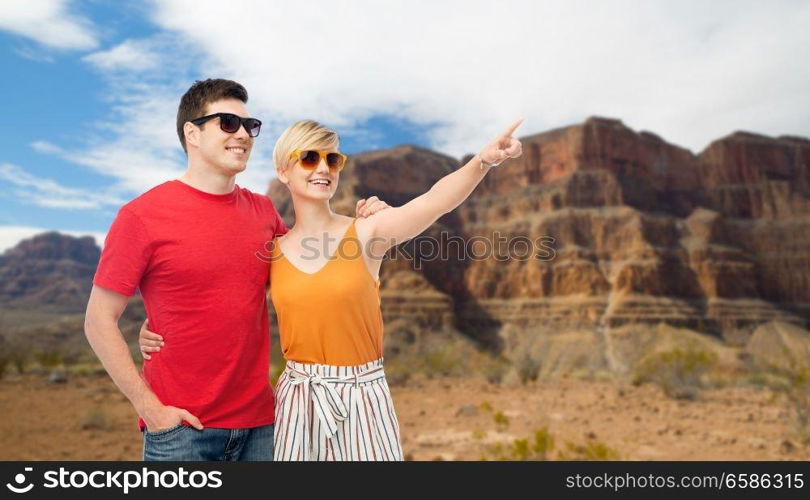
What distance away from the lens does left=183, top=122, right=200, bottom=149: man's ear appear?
2.71m

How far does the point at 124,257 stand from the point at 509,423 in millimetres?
13991

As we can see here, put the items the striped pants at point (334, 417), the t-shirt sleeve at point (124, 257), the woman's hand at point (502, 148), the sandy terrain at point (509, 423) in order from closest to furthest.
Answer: the t-shirt sleeve at point (124, 257)
the striped pants at point (334, 417)
the woman's hand at point (502, 148)
the sandy terrain at point (509, 423)

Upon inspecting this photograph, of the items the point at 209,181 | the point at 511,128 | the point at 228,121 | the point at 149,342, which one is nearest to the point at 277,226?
the point at 209,181

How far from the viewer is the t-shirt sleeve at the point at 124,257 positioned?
238cm

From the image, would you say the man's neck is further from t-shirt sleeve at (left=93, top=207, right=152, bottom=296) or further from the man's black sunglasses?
t-shirt sleeve at (left=93, top=207, right=152, bottom=296)

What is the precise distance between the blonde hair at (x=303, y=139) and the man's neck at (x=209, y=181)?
237 mm

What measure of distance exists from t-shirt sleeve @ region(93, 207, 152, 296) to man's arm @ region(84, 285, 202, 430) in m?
0.05

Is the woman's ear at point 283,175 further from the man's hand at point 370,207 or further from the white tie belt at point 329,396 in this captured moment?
the white tie belt at point 329,396

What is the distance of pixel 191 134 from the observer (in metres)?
2.72

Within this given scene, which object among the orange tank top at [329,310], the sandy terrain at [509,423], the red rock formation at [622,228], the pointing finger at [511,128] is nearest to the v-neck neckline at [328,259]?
the orange tank top at [329,310]

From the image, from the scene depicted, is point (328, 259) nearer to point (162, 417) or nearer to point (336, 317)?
point (336, 317)

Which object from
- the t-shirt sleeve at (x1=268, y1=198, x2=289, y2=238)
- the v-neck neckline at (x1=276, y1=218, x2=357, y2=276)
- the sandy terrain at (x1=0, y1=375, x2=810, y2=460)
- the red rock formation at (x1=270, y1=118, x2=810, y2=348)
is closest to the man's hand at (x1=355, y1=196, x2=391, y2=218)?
the v-neck neckline at (x1=276, y1=218, x2=357, y2=276)

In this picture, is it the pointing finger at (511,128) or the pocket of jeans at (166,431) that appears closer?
the pocket of jeans at (166,431)

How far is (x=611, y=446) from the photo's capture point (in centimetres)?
1280
